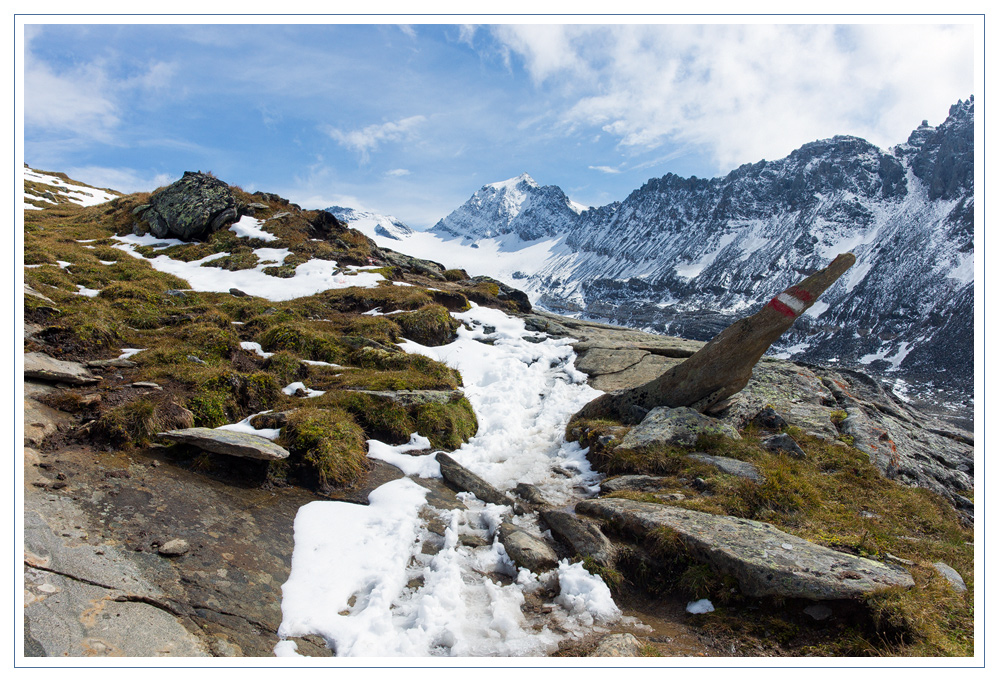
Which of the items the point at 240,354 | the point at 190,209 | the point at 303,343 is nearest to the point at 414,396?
the point at 303,343

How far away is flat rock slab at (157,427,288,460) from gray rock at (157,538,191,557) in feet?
7.06

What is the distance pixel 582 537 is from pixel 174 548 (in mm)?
5793

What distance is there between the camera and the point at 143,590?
500cm

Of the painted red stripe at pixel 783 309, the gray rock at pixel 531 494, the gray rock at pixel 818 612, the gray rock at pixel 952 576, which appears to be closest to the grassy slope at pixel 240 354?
the gray rock at pixel 531 494

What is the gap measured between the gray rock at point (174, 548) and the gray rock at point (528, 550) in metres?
4.58

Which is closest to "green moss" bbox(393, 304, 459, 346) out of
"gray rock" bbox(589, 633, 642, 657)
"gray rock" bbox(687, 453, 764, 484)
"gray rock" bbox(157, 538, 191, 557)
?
"gray rock" bbox(687, 453, 764, 484)

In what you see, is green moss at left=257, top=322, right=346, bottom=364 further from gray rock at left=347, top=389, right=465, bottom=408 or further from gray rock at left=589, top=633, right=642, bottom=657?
gray rock at left=589, top=633, right=642, bottom=657

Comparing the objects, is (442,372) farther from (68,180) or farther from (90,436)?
(68,180)

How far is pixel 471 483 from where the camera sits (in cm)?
973

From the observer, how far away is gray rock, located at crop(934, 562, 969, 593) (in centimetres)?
575

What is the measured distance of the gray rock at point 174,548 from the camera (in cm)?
572

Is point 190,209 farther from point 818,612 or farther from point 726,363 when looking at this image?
point 818,612

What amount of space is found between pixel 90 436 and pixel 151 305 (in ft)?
39.5

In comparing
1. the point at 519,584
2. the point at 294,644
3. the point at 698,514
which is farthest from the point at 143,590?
the point at 698,514
